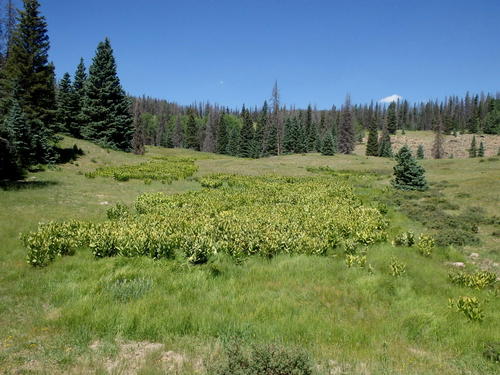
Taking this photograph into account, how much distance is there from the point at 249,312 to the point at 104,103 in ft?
157

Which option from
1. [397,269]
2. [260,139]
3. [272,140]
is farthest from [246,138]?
[397,269]

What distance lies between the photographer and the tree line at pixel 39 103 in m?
26.2

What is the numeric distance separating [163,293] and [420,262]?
285 inches

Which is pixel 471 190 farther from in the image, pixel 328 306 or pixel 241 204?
pixel 328 306

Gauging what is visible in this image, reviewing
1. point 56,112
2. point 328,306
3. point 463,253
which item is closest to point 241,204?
point 463,253

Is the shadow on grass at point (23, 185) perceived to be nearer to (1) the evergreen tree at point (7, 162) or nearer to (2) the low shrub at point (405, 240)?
(1) the evergreen tree at point (7, 162)

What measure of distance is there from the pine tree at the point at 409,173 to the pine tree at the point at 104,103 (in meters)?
36.3

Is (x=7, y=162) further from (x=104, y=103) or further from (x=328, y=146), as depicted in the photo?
(x=328, y=146)

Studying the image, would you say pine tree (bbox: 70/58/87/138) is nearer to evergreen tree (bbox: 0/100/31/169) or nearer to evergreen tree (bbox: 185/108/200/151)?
evergreen tree (bbox: 0/100/31/169)

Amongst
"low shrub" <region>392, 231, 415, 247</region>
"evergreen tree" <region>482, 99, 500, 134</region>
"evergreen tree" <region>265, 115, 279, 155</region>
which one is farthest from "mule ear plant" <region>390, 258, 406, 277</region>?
"evergreen tree" <region>482, 99, 500, 134</region>

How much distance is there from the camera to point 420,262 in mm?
10109

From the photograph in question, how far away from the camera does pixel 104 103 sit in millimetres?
48062

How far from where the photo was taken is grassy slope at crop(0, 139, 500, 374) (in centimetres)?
534

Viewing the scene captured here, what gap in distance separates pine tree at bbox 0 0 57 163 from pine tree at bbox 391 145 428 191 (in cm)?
2946
